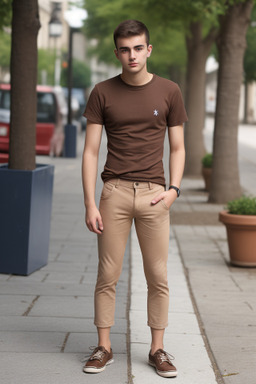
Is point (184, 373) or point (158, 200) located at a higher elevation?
point (158, 200)

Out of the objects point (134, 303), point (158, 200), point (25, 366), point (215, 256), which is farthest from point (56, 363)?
point (215, 256)

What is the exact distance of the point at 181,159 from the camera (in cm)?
466

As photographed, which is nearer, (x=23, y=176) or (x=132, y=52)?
(x=132, y=52)

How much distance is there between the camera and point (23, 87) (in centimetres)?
755

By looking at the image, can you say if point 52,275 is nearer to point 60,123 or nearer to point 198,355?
point 198,355

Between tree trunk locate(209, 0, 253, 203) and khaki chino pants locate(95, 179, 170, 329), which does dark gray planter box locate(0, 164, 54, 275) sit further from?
tree trunk locate(209, 0, 253, 203)

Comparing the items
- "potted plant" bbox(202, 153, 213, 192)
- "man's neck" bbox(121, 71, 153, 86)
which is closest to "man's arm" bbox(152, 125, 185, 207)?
"man's neck" bbox(121, 71, 153, 86)

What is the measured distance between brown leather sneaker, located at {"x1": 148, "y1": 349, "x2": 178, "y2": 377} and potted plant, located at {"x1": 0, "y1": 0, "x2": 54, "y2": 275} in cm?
282

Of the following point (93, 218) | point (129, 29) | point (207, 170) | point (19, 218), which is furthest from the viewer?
point (207, 170)

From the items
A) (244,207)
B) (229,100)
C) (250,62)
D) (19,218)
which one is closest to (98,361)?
(19,218)

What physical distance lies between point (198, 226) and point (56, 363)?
21.6 feet

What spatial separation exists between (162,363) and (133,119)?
133 centimetres

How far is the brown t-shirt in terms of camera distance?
448 centimetres

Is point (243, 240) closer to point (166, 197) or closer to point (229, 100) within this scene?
point (166, 197)
